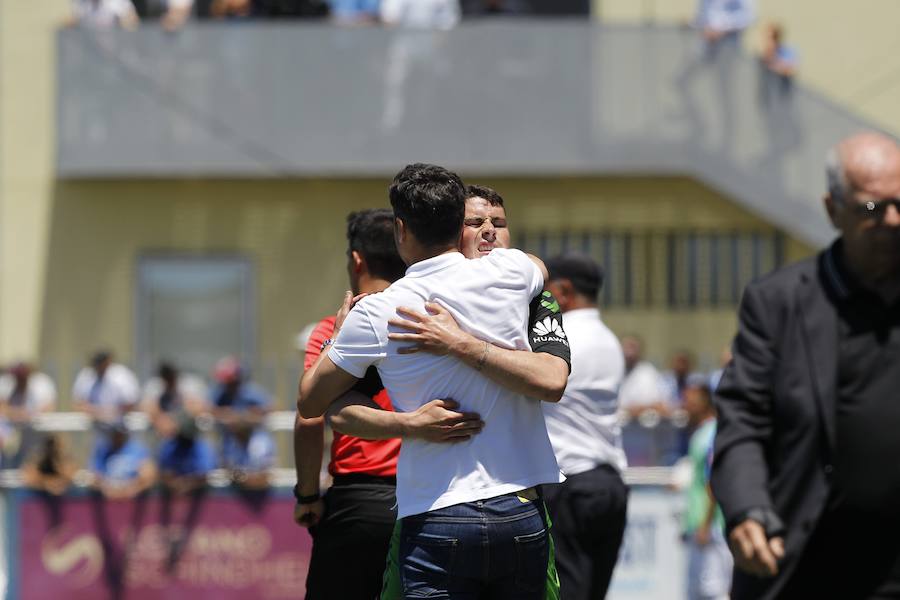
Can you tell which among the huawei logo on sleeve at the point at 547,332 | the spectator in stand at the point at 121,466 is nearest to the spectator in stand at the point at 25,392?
the spectator in stand at the point at 121,466

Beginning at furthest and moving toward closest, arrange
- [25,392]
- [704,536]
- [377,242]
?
[25,392] < [704,536] < [377,242]

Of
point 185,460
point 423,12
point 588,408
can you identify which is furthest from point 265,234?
point 588,408

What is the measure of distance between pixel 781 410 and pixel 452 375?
1066 millimetres

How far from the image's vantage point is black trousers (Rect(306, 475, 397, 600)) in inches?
209

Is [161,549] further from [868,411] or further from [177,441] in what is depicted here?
[868,411]

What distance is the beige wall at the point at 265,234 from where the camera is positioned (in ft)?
58.4

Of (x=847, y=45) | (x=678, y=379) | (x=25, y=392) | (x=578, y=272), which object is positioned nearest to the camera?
(x=578, y=272)

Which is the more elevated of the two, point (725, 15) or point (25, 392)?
point (725, 15)

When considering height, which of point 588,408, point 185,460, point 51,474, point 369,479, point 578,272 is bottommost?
point 51,474

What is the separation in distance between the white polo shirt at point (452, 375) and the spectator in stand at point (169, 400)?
7626 mm

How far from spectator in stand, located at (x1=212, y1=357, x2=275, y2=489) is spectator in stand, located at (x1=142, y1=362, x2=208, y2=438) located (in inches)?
8.5

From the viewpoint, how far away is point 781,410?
151 inches

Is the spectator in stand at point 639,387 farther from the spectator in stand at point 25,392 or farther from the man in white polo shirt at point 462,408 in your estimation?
the man in white polo shirt at point 462,408

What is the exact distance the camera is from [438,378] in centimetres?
455
